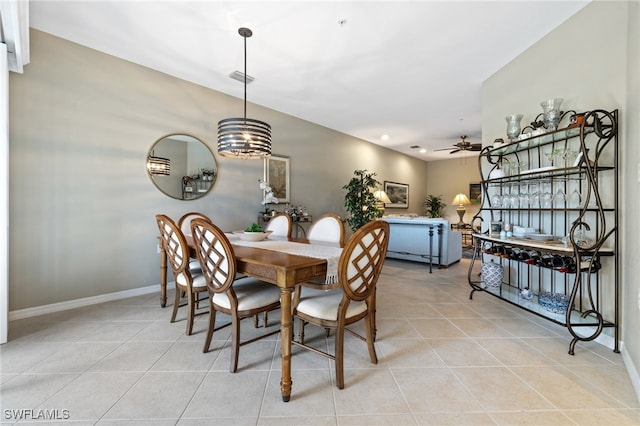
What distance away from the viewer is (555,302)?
7.39 ft

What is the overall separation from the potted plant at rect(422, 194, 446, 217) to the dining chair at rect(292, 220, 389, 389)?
22.4 feet

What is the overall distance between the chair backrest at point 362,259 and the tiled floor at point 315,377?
0.58 m

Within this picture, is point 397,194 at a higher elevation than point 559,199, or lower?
higher

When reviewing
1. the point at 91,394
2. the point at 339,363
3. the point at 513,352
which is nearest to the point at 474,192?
the point at 513,352

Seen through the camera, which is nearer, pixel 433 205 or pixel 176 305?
pixel 176 305

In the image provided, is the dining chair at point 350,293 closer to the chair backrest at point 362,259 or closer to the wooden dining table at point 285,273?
the chair backrest at point 362,259

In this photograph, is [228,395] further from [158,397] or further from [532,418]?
[532,418]

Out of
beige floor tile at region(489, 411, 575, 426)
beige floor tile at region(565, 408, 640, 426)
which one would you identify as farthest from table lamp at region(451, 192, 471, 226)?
beige floor tile at region(489, 411, 575, 426)

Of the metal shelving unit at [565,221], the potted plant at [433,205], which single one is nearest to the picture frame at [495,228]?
the metal shelving unit at [565,221]

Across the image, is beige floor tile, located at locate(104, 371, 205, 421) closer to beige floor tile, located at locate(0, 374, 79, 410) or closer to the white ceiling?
beige floor tile, located at locate(0, 374, 79, 410)

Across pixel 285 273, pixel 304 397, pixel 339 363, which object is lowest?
pixel 304 397

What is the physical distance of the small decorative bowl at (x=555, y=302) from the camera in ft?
7.29

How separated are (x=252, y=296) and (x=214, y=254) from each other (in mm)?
397

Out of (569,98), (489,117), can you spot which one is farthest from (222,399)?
(489,117)
